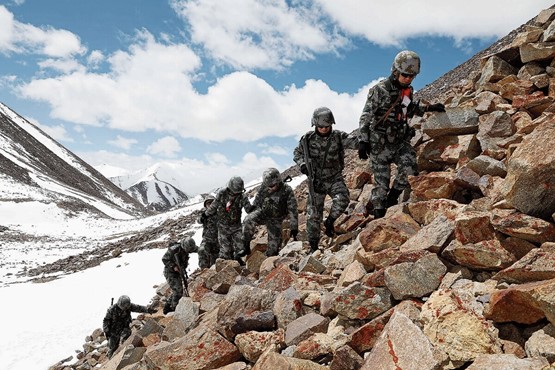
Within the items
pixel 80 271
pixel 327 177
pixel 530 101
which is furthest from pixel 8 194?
pixel 530 101

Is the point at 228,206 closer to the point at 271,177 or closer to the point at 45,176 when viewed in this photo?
the point at 271,177

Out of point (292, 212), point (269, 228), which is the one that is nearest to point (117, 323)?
point (269, 228)

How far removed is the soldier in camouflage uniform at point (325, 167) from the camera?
27.8ft

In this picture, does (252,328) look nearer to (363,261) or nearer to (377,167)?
(363,261)

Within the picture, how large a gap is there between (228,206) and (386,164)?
5912 mm

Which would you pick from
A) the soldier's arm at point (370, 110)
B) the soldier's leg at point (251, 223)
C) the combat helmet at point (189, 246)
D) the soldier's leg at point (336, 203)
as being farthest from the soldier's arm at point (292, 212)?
the combat helmet at point (189, 246)

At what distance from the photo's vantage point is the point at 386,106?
288 inches

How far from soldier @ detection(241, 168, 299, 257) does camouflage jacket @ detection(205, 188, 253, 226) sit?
1.57 m

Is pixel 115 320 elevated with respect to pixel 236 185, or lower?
lower

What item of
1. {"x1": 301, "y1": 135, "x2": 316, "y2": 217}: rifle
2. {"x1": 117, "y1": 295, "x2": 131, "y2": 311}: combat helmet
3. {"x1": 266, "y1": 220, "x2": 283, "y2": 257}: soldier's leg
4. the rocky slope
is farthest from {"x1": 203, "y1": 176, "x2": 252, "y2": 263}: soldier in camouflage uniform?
the rocky slope

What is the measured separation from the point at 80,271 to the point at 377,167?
2361cm

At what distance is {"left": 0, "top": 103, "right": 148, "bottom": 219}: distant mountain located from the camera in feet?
217

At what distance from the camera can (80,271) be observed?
24797 millimetres

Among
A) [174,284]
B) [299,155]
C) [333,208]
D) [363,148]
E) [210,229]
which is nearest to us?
[363,148]
